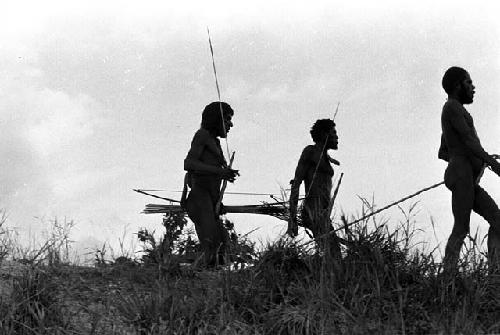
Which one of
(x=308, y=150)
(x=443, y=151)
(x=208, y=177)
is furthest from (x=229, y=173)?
(x=443, y=151)

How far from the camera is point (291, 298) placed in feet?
18.1

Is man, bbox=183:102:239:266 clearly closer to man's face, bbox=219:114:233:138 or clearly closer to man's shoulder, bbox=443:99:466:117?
man's face, bbox=219:114:233:138

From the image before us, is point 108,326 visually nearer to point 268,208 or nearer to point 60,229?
point 60,229

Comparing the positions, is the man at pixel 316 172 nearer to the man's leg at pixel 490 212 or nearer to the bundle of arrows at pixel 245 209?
the bundle of arrows at pixel 245 209

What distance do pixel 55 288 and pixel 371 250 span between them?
2.45m

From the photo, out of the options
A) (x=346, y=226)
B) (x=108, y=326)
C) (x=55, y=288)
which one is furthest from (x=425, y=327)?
(x=55, y=288)

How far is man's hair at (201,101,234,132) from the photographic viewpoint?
7.64 metres

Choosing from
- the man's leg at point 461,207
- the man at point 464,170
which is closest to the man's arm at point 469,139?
the man at point 464,170

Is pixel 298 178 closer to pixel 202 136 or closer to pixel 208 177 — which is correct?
pixel 208 177

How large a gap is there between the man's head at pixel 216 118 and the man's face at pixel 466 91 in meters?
2.30

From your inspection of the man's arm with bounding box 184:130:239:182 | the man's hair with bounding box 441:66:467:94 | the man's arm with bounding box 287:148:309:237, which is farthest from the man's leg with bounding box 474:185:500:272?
the man's arm with bounding box 184:130:239:182

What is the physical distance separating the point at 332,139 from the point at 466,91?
1.75 metres

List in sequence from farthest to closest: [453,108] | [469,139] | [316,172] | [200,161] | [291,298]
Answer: [316,172] < [200,161] < [453,108] < [469,139] < [291,298]

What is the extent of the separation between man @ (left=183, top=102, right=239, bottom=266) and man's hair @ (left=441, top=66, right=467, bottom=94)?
83.9 inches
